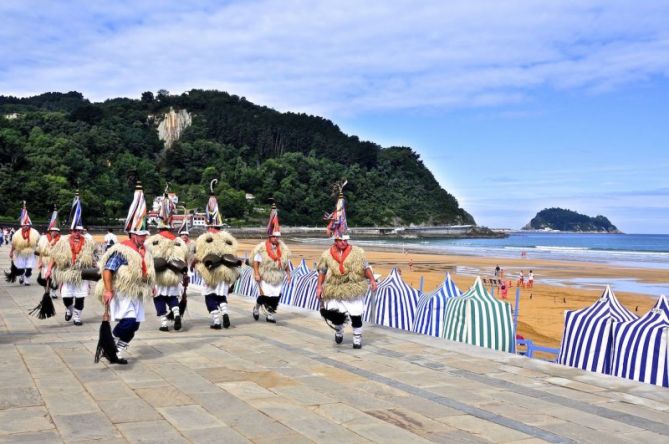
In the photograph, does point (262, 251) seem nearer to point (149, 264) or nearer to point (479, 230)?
point (149, 264)

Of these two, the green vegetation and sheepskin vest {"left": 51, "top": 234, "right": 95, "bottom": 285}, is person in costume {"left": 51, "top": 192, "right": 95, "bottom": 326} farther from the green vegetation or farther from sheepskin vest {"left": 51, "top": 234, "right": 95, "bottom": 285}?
the green vegetation

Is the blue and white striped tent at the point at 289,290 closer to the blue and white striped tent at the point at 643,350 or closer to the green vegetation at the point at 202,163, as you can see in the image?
the blue and white striped tent at the point at 643,350

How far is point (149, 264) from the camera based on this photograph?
28.2ft

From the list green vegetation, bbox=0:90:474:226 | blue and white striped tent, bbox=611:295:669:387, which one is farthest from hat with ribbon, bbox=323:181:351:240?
green vegetation, bbox=0:90:474:226

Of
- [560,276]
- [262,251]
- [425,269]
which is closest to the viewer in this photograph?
Result: [262,251]

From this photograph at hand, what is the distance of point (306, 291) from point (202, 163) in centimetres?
14191

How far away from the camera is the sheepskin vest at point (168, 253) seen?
11.0 meters

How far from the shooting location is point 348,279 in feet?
32.0

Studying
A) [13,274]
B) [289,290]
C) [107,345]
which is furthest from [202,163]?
[107,345]

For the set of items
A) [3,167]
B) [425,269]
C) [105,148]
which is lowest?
[425,269]

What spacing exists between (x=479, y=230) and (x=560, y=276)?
145m

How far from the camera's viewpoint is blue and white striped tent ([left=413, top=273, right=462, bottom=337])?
36.2ft

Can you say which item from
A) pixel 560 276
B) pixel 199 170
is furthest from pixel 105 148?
pixel 560 276

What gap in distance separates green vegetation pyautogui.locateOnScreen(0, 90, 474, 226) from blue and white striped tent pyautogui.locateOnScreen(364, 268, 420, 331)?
8310 centimetres
